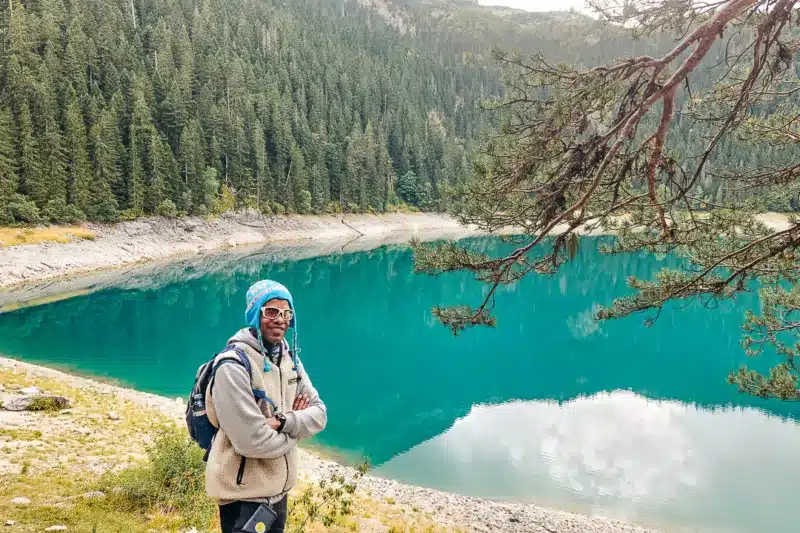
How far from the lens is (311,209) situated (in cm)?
6594

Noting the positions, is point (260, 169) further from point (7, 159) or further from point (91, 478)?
point (91, 478)

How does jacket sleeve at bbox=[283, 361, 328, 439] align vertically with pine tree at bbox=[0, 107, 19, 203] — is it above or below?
above

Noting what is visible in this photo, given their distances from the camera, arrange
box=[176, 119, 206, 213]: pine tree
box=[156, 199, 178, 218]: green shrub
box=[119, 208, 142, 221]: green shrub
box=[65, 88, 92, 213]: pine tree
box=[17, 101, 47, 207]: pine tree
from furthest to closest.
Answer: box=[176, 119, 206, 213]: pine tree, box=[156, 199, 178, 218]: green shrub, box=[119, 208, 142, 221]: green shrub, box=[65, 88, 92, 213]: pine tree, box=[17, 101, 47, 207]: pine tree

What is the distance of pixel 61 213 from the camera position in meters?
38.1

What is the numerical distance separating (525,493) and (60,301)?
27619mm

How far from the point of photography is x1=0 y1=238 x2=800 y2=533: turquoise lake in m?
12.3

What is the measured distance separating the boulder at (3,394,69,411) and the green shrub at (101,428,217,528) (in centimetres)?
561

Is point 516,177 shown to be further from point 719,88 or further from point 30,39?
point 30,39

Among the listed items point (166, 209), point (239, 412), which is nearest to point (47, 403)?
point (239, 412)

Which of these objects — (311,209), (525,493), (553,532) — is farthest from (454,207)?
(311,209)

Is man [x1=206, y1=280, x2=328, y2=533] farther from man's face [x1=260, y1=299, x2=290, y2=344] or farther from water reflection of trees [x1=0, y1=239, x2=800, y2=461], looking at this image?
water reflection of trees [x1=0, y1=239, x2=800, y2=461]

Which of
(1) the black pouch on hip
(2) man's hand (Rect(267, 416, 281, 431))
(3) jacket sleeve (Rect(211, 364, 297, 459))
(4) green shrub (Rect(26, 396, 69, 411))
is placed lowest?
(4) green shrub (Rect(26, 396, 69, 411))

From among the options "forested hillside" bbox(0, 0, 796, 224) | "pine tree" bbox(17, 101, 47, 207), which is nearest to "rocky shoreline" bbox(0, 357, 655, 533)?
"forested hillside" bbox(0, 0, 796, 224)

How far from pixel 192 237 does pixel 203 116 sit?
846 inches
